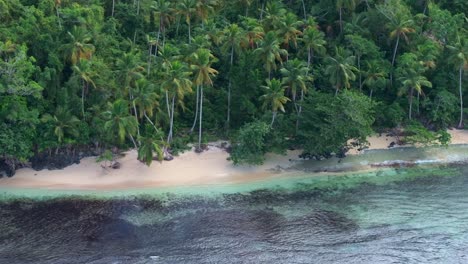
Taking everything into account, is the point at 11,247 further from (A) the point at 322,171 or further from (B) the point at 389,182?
(B) the point at 389,182

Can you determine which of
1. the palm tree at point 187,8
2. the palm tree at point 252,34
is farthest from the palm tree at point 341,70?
the palm tree at point 187,8

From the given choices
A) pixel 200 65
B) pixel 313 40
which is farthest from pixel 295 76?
pixel 200 65

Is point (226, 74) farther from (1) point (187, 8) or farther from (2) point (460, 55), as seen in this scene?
(2) point (460, 55)

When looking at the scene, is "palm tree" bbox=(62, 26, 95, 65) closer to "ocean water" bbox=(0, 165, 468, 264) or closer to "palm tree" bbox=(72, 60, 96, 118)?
"palm tree" bbox=(72, 60, 96, 118)

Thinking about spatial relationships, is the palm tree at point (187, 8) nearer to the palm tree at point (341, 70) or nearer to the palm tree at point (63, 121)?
the palm tree at point (341, 70)

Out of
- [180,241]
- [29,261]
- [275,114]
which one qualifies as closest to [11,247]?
[29,261]


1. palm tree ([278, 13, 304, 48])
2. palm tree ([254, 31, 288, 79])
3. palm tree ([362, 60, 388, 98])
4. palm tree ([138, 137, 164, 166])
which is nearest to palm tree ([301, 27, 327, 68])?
palm tree ([278, 13, 304, 48])
